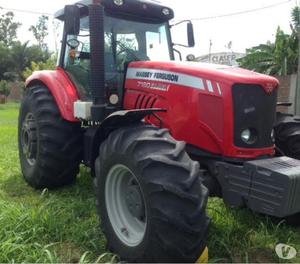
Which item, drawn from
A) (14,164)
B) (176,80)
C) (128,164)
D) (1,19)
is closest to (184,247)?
(128,164)

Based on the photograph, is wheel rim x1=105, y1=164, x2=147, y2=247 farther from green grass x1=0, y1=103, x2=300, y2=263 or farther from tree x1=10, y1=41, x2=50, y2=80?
tree x1=10, y1=41, x2=50, y2=80

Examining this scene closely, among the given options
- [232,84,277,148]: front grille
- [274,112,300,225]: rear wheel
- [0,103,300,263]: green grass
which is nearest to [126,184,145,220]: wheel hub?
[0,103,300,263]: green grass

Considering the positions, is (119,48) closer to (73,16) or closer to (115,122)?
(73,16)

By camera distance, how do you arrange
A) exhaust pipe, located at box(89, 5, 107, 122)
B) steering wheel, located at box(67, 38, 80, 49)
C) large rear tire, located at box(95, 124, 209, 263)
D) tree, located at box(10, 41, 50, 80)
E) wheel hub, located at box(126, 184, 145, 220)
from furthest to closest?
tree, located at box(10, 41, 50, 80) → steering wheel, located at box(67, 38, 80, 49) → exhaust pipe, located at box(89, 5, 107, 122) → wheel hub, located at box(126, 184, 145, 220) → large rear tire, located at box(95, 124, 209, 263)

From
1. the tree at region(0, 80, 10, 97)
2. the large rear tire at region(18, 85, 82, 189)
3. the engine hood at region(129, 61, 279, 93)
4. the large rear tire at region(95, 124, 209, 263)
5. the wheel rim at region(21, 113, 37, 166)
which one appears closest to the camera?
the large rear tire at region(95, 124, 209, 263)

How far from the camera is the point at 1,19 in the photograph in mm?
64375

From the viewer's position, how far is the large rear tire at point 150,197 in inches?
130

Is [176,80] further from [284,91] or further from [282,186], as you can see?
[284,91]

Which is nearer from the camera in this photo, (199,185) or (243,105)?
(199,185)

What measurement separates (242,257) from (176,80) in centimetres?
167

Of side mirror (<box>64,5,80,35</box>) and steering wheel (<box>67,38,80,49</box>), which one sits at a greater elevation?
side mirror (<box>64,5,80,35</box>)

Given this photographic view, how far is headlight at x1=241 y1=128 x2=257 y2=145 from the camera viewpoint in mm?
4021

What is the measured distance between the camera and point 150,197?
3.42m

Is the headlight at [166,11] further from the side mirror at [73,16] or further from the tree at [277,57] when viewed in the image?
the tree at [277,57]
